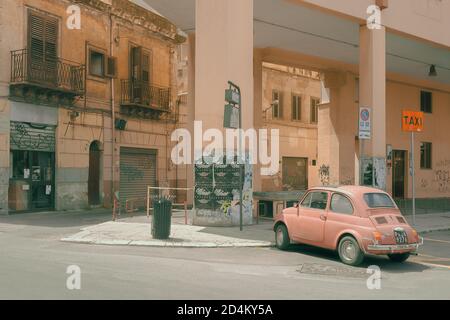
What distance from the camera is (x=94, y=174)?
930 inches

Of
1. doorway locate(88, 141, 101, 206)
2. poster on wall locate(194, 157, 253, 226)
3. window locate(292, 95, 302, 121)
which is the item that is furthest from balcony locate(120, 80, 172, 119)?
window locate(292, 95, 302, 121)

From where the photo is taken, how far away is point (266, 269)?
9.66 meters

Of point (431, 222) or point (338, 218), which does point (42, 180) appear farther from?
point (431, 222)

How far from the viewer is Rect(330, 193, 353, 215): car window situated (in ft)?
34.9

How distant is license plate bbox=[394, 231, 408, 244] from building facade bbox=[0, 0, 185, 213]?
42.9 ft

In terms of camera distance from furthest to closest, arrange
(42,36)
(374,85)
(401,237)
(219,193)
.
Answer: (42,36) < (374,85) < (219,193) < (401,237)

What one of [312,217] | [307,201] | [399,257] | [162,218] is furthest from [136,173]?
[399,257]

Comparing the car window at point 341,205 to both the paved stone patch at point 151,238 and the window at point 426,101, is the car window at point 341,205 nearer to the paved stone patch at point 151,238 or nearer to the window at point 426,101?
the paved stone patch at point 151,238

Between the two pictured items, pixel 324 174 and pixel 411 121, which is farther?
pixel 324 174

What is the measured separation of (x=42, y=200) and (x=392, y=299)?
1686 centimetres

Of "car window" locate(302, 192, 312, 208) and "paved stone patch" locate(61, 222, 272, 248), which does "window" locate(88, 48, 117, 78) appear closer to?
"paved stone patch" locate(61, 222, 272, 248)

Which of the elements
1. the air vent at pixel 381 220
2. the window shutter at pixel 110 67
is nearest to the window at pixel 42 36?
the window shutter at pixel 110 67

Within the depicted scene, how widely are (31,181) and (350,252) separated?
1449 cm
